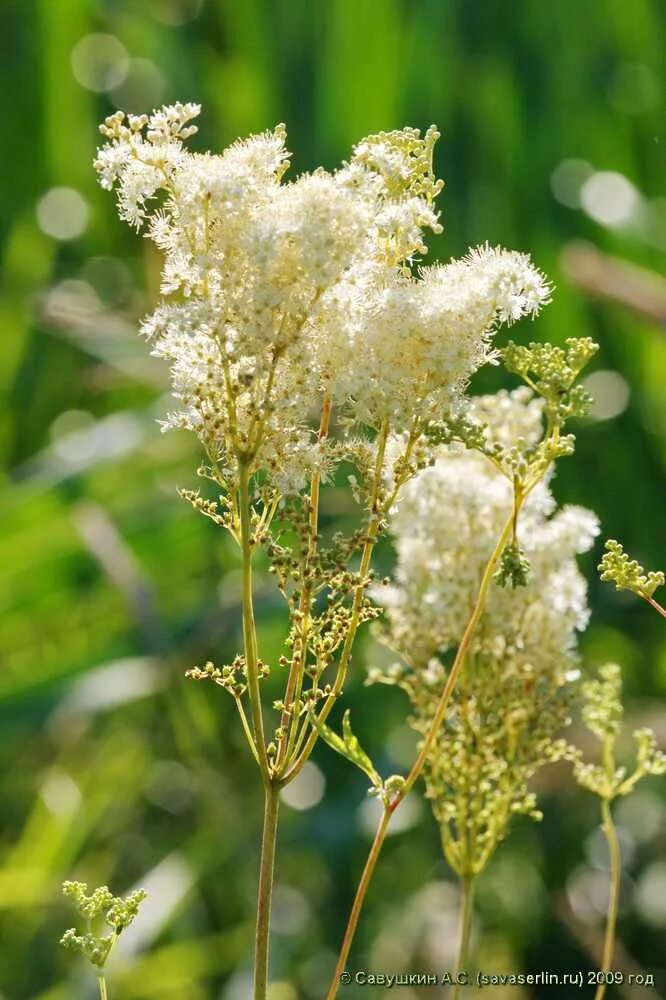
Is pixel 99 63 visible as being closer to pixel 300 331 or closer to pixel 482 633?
pixel 482 633

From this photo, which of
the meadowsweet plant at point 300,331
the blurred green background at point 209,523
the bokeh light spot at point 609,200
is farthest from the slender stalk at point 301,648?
the bokeh light spot at point 609,200

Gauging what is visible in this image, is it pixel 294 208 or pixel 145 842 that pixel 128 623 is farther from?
pixel 294 208

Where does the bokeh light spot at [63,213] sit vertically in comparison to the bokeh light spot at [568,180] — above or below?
above

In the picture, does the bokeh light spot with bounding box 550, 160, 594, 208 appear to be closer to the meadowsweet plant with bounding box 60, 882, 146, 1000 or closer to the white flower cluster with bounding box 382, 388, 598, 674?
the white flower cluster with bounding box 382, 388, 598, 674

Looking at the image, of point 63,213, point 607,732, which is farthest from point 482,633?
point 63,213

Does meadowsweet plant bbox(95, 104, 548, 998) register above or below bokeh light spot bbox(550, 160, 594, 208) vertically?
below

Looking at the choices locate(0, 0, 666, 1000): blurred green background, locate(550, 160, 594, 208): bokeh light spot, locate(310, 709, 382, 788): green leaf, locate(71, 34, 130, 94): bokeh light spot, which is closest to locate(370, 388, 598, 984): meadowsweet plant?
locate(310, 709, 382, 788): green leaf

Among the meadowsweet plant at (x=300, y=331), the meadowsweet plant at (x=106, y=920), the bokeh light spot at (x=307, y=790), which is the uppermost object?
the bokeh light spot at (x=307, y=790)

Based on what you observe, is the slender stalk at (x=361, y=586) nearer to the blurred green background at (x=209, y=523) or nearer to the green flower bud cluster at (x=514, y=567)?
the green flower bud cluster at (x=514, y=567)

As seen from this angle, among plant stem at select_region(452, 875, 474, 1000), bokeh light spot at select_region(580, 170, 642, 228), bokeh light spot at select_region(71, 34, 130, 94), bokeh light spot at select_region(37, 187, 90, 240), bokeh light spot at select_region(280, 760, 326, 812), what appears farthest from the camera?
bokeh light spot at select_region(71, 34, 130, 94)

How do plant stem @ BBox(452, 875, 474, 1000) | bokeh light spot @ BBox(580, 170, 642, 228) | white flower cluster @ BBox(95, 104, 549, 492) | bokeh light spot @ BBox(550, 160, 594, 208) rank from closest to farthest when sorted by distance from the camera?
1. white flower cluster @ BBox(95, 104, 549, 492)
2. plant stem @ BBox(452, 875, 474, 1000)
3. bokeh light spot @ BBox(580, 170, 642, 228)
4. bokeh light spot @ BBox(550, 160, 594, 208)
